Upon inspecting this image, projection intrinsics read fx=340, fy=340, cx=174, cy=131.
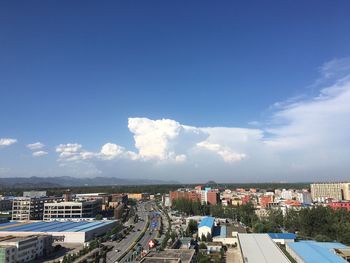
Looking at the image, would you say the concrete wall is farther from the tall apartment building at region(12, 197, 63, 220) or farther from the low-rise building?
the tall apartment building at region(12, 197, 63, 220)

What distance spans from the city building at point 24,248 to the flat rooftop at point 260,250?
59.6 ft

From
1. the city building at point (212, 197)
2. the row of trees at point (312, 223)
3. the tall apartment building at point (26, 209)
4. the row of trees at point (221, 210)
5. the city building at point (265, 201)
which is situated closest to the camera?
the row of trees at point (312, 223)

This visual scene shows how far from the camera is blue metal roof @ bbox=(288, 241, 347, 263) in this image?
2518 centimetres

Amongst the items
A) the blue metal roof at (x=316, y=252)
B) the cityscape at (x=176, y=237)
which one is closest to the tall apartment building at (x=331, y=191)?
the cityscape at (x=176, y=237)

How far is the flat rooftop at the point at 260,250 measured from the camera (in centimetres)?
2506

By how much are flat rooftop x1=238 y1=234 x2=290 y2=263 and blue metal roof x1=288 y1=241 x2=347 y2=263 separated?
6.05 ft

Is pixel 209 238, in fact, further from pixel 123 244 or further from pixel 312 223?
pixel 312 223

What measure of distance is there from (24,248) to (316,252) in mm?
24176

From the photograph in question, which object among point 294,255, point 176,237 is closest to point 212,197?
point 176,237

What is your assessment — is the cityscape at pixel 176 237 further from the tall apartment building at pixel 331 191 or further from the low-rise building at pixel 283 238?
the tall apartment building at pixel 331 191

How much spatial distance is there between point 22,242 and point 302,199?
62.1 m

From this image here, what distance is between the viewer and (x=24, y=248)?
28.7 meters

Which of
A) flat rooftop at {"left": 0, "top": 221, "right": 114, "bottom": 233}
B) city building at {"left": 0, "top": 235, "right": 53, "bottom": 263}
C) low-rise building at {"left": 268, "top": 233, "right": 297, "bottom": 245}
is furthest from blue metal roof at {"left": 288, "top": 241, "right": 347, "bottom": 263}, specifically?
flat rooftop at {"left": 0, "top": 221, "right": 114, "bottom": 233}

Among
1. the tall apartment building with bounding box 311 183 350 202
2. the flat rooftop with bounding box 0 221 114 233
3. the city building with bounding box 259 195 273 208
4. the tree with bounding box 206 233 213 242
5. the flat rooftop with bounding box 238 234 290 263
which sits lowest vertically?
the tree with bounding box 206 233 213 242
